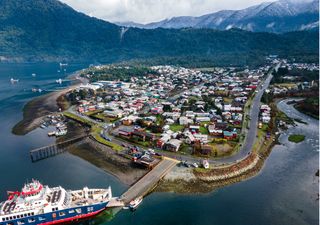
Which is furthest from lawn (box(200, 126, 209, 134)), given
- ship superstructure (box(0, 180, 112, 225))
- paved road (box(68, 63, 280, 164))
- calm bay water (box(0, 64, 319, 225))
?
ship superstructure (box(0, 180, 112, 225))

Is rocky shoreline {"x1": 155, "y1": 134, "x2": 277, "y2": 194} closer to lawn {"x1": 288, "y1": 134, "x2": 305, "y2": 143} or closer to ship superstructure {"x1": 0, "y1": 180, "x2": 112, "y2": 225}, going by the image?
ship superstructure {"x1": 0, "y1": 180, "x2": 112, "y2": 225}

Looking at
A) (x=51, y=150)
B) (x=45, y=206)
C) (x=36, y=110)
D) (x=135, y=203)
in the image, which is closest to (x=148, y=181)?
(x=135, y=203)

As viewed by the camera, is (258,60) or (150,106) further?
(258,60)

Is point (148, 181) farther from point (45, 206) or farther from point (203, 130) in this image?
point (203, 130)

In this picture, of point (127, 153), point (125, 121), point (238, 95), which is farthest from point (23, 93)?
point (238, 95)

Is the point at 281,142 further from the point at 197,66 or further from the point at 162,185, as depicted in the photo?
the point at 197,66

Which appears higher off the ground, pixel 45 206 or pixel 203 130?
pixel 203 130

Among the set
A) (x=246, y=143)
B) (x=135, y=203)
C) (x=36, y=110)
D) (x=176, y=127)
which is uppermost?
(x=246, y=143)
